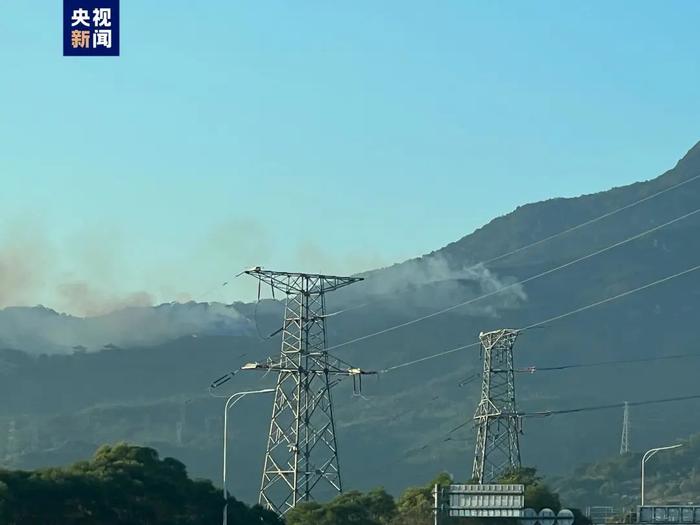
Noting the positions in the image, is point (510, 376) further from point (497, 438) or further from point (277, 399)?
point (277, 399)

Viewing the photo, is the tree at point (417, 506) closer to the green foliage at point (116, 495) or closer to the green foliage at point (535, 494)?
the green foliage at point (535, 494)

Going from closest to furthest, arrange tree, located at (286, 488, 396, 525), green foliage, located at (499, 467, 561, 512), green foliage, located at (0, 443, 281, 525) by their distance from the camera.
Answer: green foliage, located at (0, 443, 281, 525) → tree, located at (286, 488, 396, 525) → green foliage, located at (499, 467, 561, 512)

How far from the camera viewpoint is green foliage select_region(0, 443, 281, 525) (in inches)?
4648

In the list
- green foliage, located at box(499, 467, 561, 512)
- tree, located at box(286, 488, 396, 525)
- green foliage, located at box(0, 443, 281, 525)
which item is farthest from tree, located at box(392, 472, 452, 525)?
green foliage, located at box(0, 443, 281, 525)

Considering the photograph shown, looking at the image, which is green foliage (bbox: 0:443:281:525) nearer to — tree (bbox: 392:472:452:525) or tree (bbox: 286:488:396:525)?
tree (bbox: 286:488:396:525)

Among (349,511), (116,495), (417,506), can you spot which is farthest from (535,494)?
(116,495)

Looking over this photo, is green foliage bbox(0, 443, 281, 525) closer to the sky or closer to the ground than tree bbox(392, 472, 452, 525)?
closer to the sky

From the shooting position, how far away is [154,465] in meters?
134

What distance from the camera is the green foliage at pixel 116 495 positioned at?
118 m

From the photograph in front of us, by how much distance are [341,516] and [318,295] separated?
30.0 meters

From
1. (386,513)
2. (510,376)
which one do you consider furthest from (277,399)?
(510,376)

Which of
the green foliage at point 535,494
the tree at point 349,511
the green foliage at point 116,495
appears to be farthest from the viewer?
the green foliage at point 535,494

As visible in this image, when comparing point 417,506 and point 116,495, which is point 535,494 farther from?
point 116,495

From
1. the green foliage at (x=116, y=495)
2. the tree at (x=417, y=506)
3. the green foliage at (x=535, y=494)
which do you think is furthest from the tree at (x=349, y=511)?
the green foliage at (x=535, y=494)
